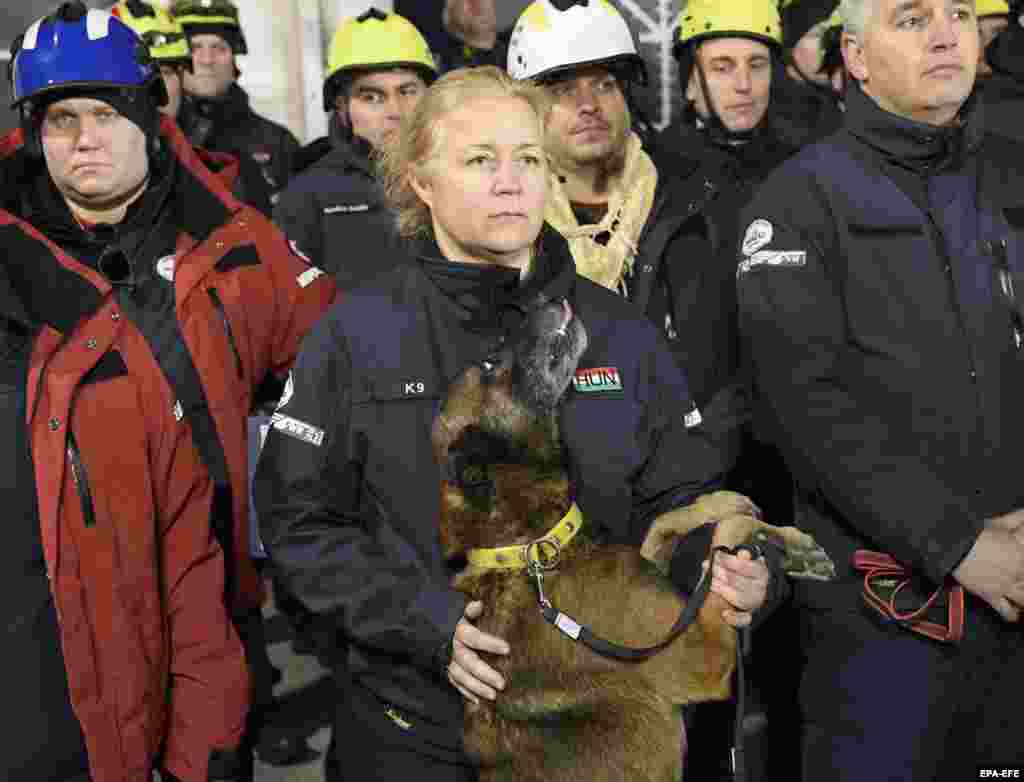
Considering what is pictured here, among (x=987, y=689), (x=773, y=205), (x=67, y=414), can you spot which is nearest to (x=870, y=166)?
(x=773, y=205)

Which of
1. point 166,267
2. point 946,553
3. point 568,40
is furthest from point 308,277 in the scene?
point 946,553

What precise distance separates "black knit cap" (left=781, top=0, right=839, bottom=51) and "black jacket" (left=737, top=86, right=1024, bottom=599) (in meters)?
4.18

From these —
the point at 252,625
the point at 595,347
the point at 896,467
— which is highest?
the point at 595,347

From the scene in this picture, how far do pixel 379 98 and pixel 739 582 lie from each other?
400 centimetres

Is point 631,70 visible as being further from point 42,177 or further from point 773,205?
point 42,177

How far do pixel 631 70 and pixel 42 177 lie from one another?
2200 mm

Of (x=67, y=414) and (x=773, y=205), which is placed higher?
(x=773, y=205)

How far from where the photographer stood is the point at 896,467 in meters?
3.31

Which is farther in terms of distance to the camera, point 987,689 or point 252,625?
point 252,625

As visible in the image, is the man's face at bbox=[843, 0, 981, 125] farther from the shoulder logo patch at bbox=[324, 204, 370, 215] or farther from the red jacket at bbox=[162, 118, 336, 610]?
the shoulder logo patch at bbox=[324, 204, 370, 215]

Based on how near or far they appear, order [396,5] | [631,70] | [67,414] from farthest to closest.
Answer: [396,5]
[631,70]
[67,414]

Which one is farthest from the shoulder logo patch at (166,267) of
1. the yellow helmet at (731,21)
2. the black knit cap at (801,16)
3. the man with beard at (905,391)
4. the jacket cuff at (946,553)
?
the black knit cap at (801,16)

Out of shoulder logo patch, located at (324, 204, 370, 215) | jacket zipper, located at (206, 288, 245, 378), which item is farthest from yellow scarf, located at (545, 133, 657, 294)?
shoulder logo patch, located at (324, 204, 370, 215)

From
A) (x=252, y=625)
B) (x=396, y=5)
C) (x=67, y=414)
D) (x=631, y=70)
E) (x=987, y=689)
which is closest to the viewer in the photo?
(x=67, y=414)
